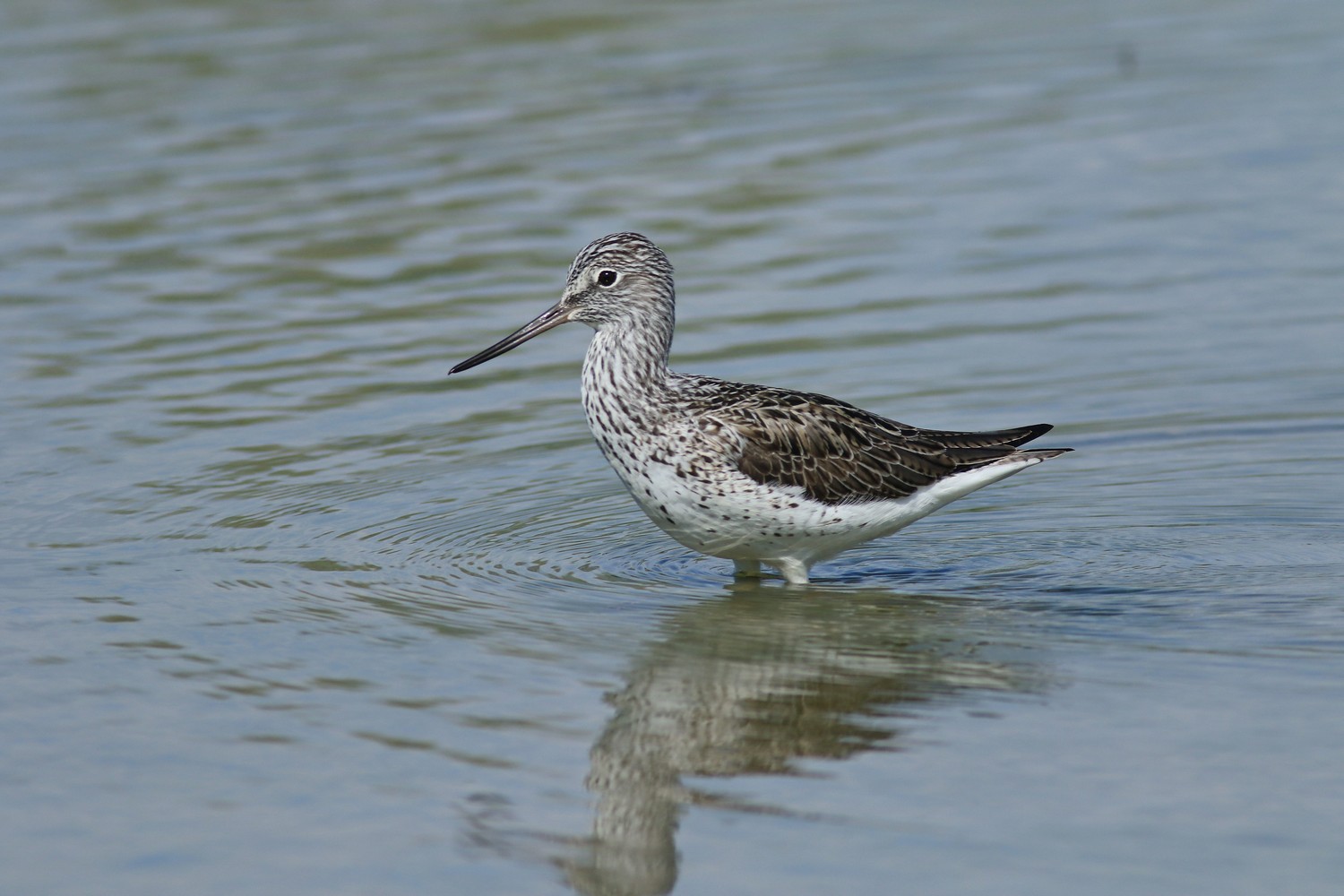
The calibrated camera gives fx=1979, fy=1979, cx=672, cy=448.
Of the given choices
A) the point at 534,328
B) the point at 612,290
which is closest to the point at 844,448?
the point at 612,290

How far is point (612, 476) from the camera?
37.7ft

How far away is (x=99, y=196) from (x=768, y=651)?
1037cm

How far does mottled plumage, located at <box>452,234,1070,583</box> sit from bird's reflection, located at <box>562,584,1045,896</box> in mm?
386

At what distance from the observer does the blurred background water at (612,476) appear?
22.5 ft

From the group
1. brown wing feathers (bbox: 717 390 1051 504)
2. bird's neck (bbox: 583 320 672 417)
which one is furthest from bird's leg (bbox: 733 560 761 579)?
bird's neck (bbox: 583 320 672 417)

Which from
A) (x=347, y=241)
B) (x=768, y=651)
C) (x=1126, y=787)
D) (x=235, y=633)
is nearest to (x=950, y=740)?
(x=1126, y=787)

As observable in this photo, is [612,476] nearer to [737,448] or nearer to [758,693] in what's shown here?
[737,448]

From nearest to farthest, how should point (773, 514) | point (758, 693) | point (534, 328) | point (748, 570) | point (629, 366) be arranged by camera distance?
point (758, 693), point (773, 514), point (629, 366), point (534, 328), point (748, 570)

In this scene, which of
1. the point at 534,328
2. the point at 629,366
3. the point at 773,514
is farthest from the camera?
the point at 534,328

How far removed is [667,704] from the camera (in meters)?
7.99

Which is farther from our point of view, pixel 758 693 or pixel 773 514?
pixel 773 514

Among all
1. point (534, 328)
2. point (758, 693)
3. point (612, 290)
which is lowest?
point (758, 693)

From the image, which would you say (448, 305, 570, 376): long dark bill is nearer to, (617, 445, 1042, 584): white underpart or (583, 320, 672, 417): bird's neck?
(583, 320, 672, 417): bird's neck

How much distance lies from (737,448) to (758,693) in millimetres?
1525
